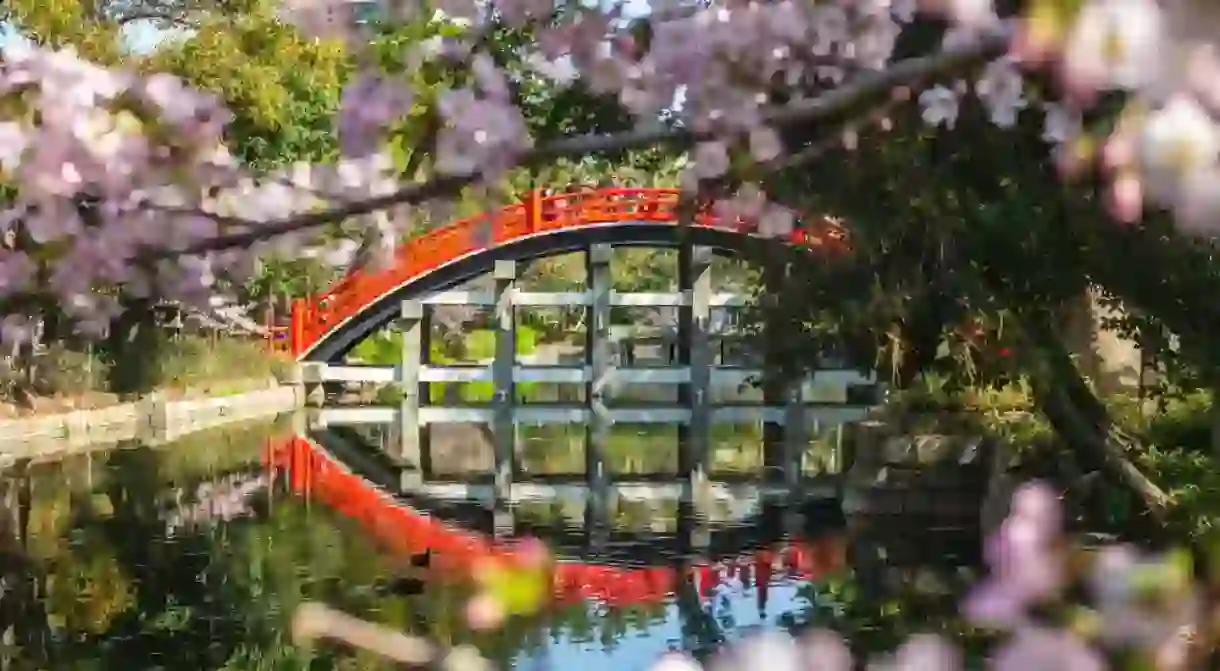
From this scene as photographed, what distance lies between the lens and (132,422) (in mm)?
11633

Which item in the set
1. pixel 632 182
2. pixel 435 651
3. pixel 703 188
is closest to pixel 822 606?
pixel 703 188

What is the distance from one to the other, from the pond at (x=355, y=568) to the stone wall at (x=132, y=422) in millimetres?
281

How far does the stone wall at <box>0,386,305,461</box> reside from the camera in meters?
10.1

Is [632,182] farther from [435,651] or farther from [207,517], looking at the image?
[435,651]

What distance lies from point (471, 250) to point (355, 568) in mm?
7737

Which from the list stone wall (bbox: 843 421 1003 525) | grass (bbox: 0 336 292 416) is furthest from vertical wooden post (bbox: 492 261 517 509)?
stone wall (bbox: 843 421 1003 525)

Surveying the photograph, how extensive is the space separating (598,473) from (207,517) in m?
4.49

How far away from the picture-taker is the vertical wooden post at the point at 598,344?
15.5 meters

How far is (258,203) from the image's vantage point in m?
1.55

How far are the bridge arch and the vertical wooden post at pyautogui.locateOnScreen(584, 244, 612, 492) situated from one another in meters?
0.37

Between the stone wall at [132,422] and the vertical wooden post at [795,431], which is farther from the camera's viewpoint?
the vertical wooden post at [795,431]

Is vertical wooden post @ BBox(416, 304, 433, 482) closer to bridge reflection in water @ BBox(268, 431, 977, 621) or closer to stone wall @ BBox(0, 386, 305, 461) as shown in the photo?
stone wall @ BBox(0, 386, 305, 461)

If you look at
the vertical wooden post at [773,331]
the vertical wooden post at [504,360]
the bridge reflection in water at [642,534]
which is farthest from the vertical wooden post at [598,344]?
the vertical wooden post at [773,331]

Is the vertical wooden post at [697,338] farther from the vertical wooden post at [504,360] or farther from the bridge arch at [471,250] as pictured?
the vertical wooden post at [504,360]
